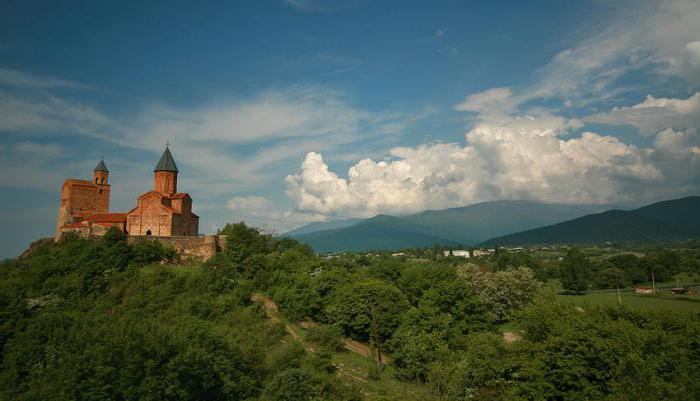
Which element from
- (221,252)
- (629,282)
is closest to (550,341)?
(221,252)

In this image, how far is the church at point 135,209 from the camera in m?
51.9

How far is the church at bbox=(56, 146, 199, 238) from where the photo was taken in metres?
51.9

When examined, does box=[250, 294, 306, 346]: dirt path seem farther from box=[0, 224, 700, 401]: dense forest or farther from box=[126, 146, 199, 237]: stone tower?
box=[126, 146, 199, 237]: stone tower

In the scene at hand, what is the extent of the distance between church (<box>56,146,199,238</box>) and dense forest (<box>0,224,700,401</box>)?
3224mm

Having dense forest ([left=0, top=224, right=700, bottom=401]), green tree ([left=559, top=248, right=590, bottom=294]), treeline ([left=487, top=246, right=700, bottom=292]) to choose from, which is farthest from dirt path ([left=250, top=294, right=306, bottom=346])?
green tree ([left=559, top=248, right=590, bottom=294])

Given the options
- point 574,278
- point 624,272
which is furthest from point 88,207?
point 624,272

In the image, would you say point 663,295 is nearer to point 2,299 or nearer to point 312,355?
point 312,355

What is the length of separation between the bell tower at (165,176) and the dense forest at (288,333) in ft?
27.3

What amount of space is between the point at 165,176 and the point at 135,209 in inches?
208

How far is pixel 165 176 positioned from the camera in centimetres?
5519

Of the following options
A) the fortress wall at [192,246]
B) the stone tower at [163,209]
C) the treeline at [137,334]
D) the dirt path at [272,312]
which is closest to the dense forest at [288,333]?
the treeline at [137,334]

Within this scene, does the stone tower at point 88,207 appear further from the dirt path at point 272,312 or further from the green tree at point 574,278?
the green tree at point 574,278

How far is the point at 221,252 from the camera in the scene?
51906 millimetres

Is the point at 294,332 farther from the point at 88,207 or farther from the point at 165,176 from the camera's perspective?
the point at 88,207
